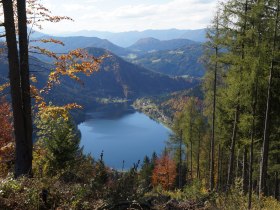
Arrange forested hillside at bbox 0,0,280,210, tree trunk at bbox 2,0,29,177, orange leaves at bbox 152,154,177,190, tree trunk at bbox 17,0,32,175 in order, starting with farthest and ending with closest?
orange leaves at bbox 152,154,177,190, tree trunk at bbox 17,0,32,175, tree trunk at bbox 2,0,29,177, forested hillside at bbox 0,0,280,210

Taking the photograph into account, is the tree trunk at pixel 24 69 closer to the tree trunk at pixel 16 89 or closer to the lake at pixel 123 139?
the tree trunk at pixel 16 89

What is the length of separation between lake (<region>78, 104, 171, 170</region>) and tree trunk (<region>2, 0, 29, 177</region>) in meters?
101

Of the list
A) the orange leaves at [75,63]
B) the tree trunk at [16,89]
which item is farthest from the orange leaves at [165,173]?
the tree trunk at [16,89]

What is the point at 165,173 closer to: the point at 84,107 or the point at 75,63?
the point at 84,107

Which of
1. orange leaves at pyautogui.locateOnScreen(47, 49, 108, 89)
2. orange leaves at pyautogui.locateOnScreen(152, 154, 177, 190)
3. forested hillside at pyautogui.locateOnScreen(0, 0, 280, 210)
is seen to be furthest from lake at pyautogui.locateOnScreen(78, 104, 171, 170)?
orange leaves at pyautogui.locateOnScreen(47, 49, 108, 89)

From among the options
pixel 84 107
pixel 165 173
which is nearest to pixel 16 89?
pixel 84 107

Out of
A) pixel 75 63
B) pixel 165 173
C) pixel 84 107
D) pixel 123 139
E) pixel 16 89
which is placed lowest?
pixel 123 139

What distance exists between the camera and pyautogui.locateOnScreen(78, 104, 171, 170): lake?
421 feet

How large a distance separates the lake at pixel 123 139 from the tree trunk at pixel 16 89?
331 feet

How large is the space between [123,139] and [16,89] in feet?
482

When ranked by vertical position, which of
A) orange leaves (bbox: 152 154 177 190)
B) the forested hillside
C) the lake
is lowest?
the lake

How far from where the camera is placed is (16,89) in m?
9.84

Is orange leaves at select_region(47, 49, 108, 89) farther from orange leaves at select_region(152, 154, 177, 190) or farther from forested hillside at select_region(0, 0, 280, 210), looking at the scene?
orange leaves at select_region(152, 154, 177, 190)

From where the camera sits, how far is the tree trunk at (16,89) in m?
9.64
